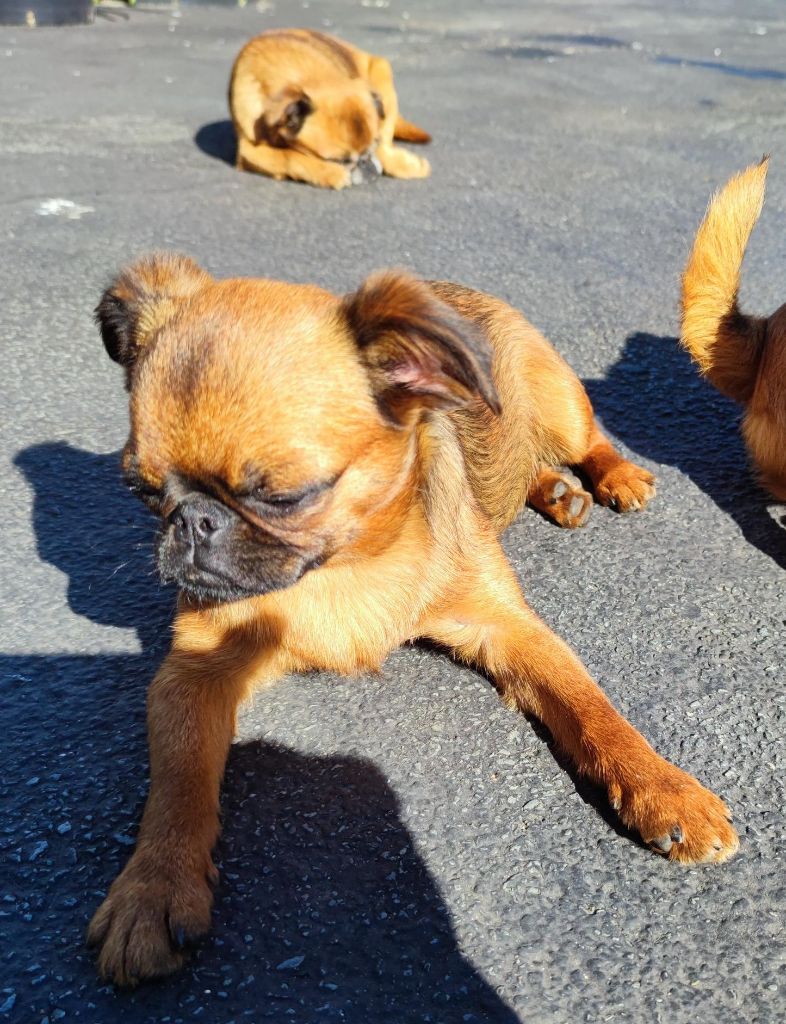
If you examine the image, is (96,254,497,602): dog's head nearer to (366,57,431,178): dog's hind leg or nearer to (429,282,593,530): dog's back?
(429,282,593,530): dog's back

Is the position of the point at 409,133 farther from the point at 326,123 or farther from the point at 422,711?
the point at 422,711

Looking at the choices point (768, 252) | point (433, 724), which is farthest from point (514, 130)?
point (433, 724)

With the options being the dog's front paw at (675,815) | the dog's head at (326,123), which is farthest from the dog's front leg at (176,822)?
the dog's head at (326,123)

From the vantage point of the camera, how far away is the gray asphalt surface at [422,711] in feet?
6.02

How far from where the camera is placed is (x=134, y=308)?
243 cm

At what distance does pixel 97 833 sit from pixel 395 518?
0.97 m

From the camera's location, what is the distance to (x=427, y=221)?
600 centimetres

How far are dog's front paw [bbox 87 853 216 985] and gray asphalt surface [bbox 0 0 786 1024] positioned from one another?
0.14 feet

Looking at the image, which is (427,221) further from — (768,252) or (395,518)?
(395,518)

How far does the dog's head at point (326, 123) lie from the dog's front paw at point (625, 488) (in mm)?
4421

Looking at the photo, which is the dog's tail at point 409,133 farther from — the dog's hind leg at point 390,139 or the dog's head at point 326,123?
the dog's head at point 326,123

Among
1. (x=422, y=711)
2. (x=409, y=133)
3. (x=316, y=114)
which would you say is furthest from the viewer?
(x=409, y=133)

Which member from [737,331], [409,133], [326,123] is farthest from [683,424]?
[409,133]

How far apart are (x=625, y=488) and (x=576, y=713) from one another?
3.99 feet
